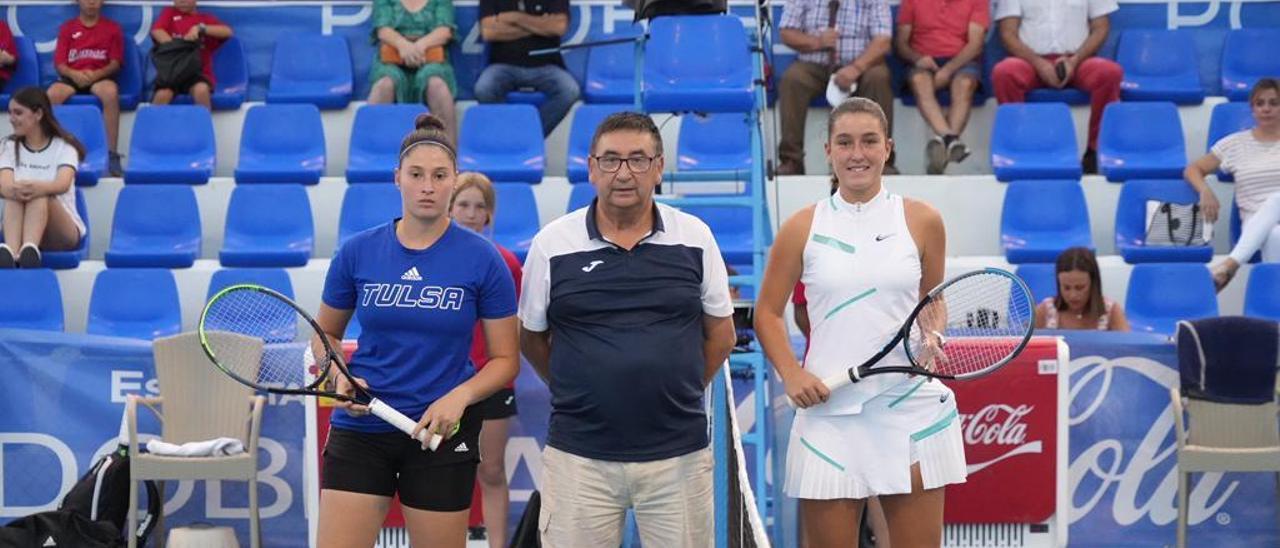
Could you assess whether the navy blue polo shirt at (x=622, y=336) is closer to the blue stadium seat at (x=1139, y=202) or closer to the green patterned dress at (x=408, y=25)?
the blue stadium seat at (x=1139, y=202)

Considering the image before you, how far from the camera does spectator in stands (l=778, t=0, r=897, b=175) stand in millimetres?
10797

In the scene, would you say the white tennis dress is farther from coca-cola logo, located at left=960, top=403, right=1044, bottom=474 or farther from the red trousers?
the red trousers

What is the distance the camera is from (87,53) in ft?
37.1

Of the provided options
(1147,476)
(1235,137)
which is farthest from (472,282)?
(1235,137)

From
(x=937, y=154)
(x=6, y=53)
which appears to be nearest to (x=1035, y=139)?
→ (x=937, y=154)

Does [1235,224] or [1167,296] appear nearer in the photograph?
[1167,296]

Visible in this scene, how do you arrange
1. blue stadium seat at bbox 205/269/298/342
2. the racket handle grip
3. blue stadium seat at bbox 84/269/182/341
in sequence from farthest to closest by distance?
blue stadium seat at bbox 84/269/182/341
blue stadium seat at bbox 205/269/298/342
the racket handle grip

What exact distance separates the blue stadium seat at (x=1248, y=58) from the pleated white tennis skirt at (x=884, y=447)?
7.38m

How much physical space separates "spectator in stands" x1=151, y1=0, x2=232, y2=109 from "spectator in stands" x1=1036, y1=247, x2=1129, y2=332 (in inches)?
228

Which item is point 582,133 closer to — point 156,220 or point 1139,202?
point 156,220

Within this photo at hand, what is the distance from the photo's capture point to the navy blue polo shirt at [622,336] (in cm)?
463

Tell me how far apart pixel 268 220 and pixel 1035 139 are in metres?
4.79

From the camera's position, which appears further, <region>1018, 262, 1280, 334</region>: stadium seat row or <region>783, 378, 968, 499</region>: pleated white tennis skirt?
<region>1018, 262, 1280, 334</region>: stadium seat row

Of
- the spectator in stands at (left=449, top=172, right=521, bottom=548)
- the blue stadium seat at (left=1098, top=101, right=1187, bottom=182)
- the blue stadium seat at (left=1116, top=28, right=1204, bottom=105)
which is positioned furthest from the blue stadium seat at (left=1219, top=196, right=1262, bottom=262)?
the spectator in stands at (left=449, top=172, right=521, bottom=548)
